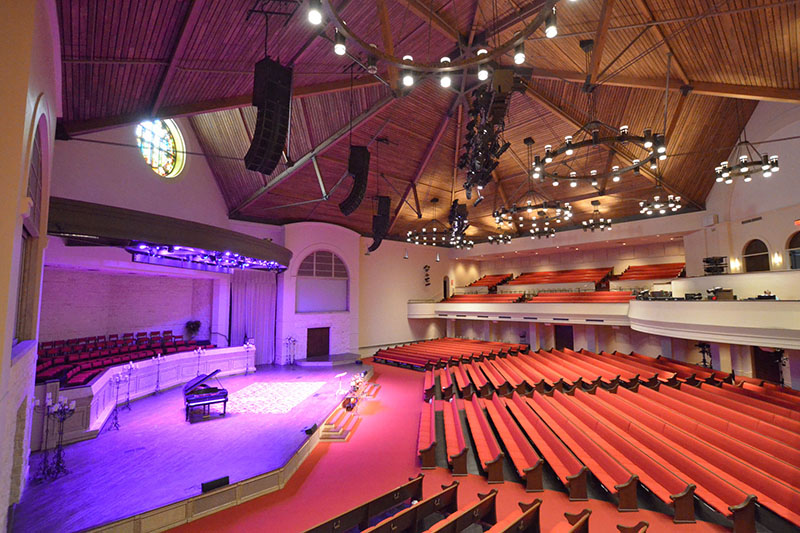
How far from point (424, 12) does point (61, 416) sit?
33.5 feet

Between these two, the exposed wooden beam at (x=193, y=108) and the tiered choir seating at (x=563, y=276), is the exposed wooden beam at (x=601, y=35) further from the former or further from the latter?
Answer: the tiered choir seating at (x=563, y=276)

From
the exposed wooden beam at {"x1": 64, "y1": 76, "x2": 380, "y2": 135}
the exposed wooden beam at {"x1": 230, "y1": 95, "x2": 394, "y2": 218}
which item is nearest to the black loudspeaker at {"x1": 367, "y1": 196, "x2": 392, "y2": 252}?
the exposed wooden beam at {"x1": 230, "y1": 95, "x2": 394, "y2": 218}

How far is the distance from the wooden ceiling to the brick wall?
3775 millimetres

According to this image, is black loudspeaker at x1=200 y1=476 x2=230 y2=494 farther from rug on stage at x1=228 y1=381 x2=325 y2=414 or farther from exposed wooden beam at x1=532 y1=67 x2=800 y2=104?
exposed wooden beam at x1=532 y1=67 x2=800 y2=104

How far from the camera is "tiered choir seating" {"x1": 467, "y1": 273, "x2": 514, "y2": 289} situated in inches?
843

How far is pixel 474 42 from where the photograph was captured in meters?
8.85

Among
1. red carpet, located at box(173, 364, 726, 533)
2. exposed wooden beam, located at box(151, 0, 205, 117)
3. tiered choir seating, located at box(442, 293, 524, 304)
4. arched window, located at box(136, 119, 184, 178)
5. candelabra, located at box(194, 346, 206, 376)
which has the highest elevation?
arched window, located at box(136, 119, 184, 178)

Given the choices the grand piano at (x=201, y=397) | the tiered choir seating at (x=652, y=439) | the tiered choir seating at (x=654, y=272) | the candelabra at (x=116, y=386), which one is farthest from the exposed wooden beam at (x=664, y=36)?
the candelabra at (x=116, y=386)

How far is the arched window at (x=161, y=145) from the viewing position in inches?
412

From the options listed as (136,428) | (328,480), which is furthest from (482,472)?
(136,428)

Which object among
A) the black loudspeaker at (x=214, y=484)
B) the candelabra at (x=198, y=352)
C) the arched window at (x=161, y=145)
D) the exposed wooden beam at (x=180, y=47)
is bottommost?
the black loudspeaker at (x=214, y=484)

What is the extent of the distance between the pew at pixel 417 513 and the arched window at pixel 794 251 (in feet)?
40.2

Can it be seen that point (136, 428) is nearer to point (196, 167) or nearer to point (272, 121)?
point (272, 121)

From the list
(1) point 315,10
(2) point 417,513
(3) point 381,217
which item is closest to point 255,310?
(3) point 381,217
